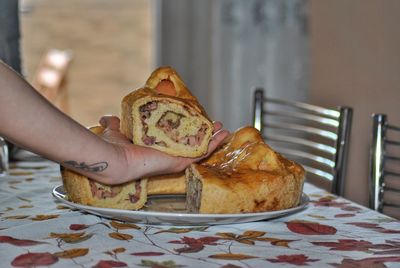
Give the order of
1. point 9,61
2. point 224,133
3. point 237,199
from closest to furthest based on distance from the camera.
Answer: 1. point 237,199
2. point 224,133
3. point 9,61

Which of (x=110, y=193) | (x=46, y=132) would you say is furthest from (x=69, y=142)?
(x=110, y=193)

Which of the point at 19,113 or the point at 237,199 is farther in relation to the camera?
the point at 237,199

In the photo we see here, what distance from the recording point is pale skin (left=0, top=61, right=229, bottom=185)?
1110 mm

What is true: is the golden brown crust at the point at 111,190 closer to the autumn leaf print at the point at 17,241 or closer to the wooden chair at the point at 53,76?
the autumn leaf print at the point at 17,241

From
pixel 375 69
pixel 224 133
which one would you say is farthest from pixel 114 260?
pixel 375 69

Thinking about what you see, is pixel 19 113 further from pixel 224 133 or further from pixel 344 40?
pixel 344 40

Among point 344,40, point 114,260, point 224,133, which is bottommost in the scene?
point 114,260

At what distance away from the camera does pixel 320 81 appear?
11.6 ft

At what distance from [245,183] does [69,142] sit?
0.27m

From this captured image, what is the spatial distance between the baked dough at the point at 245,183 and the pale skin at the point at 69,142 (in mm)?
44

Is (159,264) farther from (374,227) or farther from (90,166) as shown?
(374,227)

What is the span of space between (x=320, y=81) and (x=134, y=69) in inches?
117

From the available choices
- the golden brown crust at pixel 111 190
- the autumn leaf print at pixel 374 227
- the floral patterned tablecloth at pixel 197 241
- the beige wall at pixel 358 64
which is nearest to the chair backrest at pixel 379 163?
the floral patterned tablecloth at pixel 197 241

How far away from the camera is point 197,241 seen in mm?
1174
